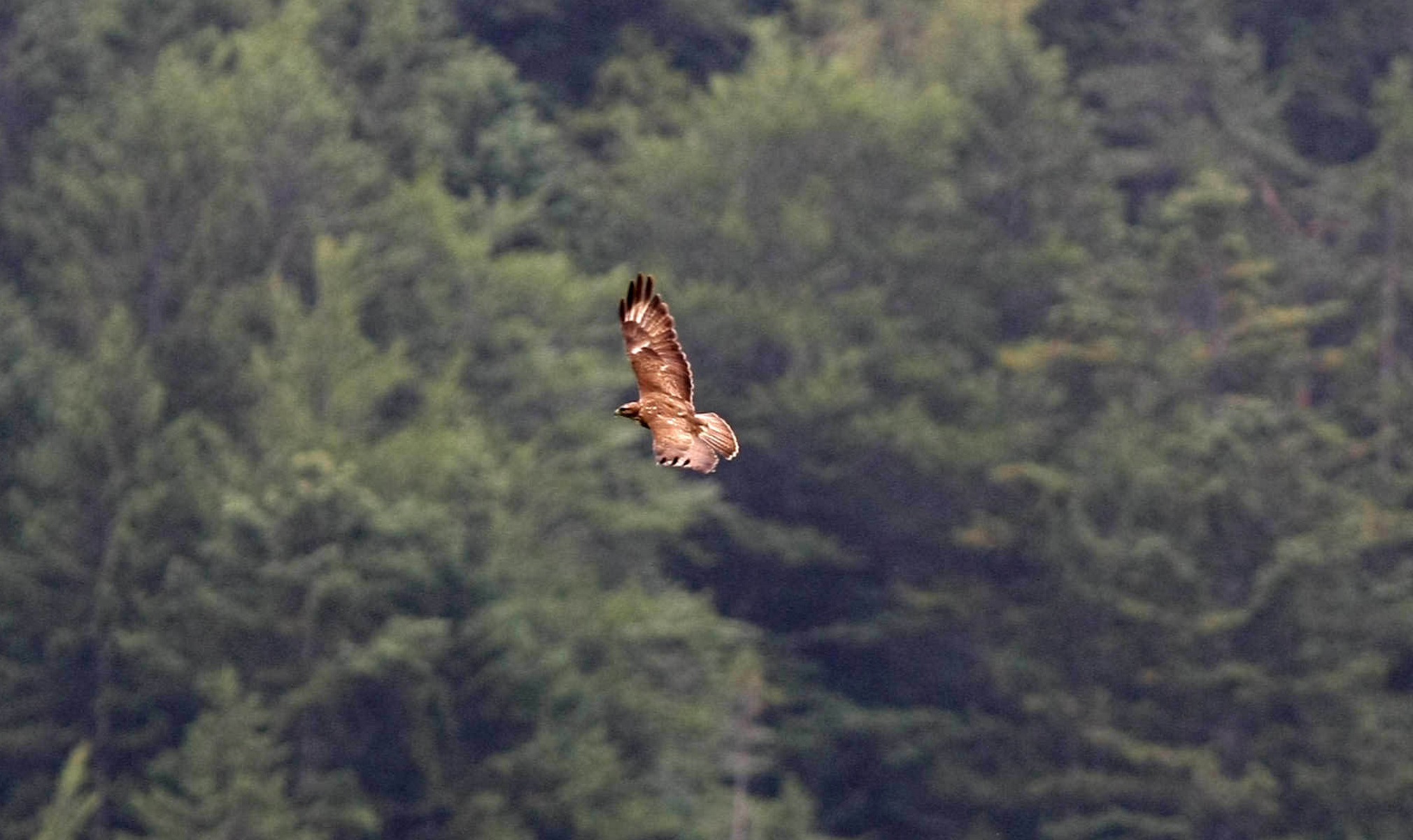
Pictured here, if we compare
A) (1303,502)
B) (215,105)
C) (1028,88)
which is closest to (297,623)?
(215,105)

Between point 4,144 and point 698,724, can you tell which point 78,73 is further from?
point 698,724

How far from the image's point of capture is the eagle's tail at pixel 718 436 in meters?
13.5

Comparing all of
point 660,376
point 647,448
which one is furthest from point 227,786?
point 660,376

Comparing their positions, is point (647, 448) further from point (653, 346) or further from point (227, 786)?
point (653, 346)

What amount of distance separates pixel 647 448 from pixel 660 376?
23482mm

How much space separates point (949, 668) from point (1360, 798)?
22.8ft

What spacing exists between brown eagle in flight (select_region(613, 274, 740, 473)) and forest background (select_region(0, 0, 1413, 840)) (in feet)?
57.3

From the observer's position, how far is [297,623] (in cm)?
3191

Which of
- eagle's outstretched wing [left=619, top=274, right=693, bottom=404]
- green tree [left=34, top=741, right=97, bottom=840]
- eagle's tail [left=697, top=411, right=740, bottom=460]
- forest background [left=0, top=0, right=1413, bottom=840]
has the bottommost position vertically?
eagle's tail [left=697, top=411, right=740, bottom=460]

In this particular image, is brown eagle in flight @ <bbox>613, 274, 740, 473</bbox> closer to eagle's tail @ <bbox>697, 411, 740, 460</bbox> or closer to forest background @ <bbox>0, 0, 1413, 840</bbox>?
eagle's tail @ <bbox>697, 411, 740, 460</bbox>

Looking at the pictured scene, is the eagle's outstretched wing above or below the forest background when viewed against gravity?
below

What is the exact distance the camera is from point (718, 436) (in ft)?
44.7

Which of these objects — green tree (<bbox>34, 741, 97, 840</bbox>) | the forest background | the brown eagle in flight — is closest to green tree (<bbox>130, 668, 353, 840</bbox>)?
the forest background

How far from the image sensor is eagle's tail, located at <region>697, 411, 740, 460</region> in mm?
13539
